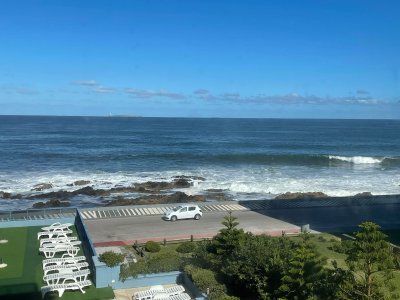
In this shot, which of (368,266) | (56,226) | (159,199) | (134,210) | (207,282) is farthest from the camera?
(159,199)

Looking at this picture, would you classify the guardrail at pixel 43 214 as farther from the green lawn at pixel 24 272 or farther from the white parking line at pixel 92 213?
the white parking line at pixel 92 213

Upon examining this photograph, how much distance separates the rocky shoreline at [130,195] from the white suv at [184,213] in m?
12.0

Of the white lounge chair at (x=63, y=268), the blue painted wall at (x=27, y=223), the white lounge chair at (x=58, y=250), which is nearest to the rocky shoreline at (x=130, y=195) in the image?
the blue painted wall at (x=27, y=223)

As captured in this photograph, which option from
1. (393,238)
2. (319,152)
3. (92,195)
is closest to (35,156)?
(92,195)

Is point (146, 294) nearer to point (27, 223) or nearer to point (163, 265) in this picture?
point (163, 265)

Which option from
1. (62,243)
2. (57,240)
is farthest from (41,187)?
(62,243)

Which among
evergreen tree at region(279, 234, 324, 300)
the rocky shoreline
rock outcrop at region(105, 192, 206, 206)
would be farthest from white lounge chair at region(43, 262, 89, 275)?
rock outcrop at region(105, 192, 206, 206)

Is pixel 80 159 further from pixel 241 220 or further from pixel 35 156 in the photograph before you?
pixel 241 220

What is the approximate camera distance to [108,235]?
27719 millimetres

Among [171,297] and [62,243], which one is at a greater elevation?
[62,243]

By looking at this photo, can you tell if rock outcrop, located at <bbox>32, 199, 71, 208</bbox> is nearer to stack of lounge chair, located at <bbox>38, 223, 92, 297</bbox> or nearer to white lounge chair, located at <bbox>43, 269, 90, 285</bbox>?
stack of lounge chair, located at <bbox>38, 223, 92, 297</bbox>

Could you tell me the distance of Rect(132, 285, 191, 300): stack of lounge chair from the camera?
606 inches

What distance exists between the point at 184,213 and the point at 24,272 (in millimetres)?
15468

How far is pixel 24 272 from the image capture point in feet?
57.8
